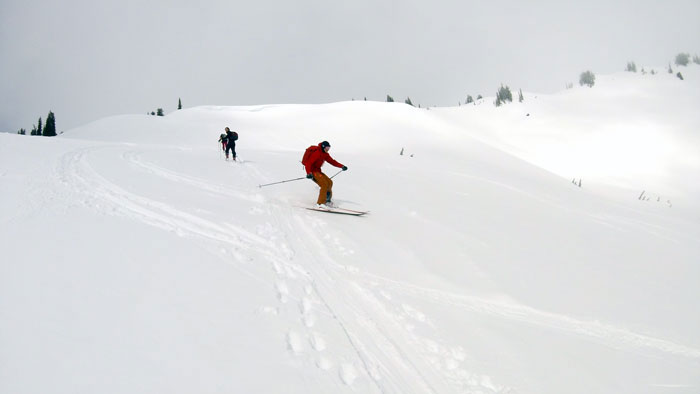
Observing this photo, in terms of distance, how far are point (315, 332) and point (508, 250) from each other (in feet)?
16.3

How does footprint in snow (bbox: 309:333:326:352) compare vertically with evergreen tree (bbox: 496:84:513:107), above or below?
below

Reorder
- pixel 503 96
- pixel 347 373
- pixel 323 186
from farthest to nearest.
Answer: pixel 503 96 < pixel 323 186 < pixel 347 373

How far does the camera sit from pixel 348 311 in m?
3.92

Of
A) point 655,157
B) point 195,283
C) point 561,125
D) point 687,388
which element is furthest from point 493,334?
point 561,125

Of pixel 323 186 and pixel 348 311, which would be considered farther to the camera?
pixel 323 186

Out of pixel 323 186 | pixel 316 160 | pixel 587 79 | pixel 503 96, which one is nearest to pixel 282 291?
pixel 323 186

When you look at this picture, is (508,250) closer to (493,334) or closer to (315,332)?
(493,334)

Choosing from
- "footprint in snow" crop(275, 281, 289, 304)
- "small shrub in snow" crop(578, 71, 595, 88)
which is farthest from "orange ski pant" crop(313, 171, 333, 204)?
"small shrub in snow" crop(578, 71, 595, 88)

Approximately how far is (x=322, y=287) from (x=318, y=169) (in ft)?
16.5

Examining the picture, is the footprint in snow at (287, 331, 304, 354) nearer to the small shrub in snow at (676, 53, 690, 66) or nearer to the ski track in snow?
the ski track in snow

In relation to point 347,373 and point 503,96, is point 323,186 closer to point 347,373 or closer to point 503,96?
point 347,373

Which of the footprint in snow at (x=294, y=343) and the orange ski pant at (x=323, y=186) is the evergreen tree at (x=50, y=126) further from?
the footprint in snow at (x=294, y=343)

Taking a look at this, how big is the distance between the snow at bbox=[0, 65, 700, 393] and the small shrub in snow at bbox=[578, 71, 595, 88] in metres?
58.7

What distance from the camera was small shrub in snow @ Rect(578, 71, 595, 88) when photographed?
55.8m
